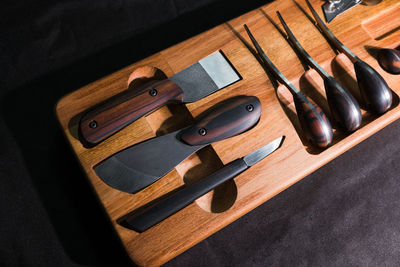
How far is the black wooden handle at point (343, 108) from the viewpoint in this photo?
472 mm

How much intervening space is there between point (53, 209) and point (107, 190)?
159 mm

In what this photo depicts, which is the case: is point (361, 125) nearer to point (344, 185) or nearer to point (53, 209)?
point (344, 185)

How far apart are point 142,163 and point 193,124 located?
94 millimetres

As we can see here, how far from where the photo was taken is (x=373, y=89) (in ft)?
1.60

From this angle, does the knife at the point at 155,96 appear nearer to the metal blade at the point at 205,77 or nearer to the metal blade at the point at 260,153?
the metal blade at the point at 205,77

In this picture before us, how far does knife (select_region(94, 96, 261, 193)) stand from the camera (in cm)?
45

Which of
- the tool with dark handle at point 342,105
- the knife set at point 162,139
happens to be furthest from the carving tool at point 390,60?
the knife set at point 162,139

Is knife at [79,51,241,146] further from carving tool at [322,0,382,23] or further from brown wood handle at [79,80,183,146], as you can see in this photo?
A: carving tool at [322,0,382,23]

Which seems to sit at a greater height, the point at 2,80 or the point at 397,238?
the point at 2,80

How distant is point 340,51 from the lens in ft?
1.80

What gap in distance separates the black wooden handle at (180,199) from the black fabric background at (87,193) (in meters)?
0.13

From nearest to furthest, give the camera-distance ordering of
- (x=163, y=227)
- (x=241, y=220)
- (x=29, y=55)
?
(x=163, y=227)
(x=241, y=220)
(x=29, y=55)

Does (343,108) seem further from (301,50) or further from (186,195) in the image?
(186,195)

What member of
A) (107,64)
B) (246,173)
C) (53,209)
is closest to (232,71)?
(246,173)
